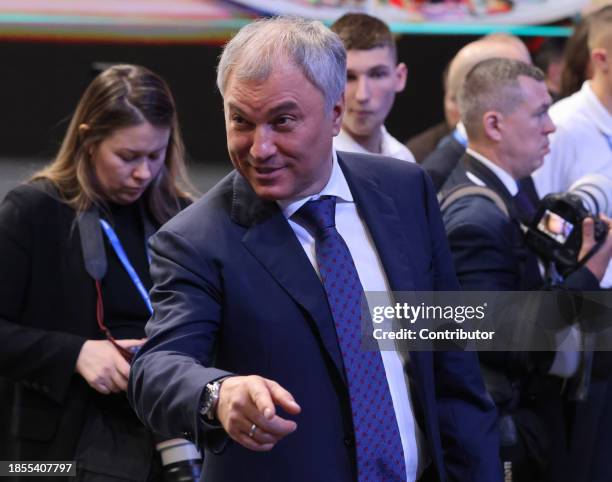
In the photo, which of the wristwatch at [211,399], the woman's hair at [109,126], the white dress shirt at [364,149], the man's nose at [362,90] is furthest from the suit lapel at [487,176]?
the wristwatch at [211,399]

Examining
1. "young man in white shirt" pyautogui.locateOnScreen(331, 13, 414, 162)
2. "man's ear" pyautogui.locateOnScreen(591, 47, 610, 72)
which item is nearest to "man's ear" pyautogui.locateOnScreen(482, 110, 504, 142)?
"young man in white shirt" pyautogui.locateOnScreen(331, 13, 414, 162)

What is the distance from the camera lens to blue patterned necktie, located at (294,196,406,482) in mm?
2221

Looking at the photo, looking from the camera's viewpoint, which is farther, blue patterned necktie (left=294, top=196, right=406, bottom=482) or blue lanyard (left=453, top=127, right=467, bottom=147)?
blue lanyard (left=453, top=127, right=467, bottom=147)

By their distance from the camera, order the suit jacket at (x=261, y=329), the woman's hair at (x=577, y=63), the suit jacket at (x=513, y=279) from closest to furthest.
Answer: the suit jacket at (x=261, y=329), the suit jacket at (x=513, y=279), the woman's hair at (x=577, y=63)

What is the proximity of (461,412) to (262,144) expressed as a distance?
71cm

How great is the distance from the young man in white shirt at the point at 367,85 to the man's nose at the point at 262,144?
75.9 inches

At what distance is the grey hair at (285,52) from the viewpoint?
2.19 metres

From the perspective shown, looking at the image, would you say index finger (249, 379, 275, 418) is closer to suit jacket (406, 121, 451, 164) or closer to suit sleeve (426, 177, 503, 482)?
suit sleeve (426, 177, 503, 482)

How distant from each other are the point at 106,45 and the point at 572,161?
2.21 meters

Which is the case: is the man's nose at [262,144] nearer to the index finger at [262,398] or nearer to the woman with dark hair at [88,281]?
the index finger at [262,398]

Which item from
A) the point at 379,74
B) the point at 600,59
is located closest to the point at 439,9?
the point at 600,59

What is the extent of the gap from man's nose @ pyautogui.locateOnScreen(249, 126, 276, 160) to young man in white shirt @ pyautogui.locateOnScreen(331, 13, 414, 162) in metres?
1.93

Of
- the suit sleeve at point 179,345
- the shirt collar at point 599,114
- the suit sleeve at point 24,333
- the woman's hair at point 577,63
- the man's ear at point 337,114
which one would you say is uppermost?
the woman's hair at point 577,63

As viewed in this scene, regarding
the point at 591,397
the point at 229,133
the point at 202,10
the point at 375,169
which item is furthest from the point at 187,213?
the point at 202,10
